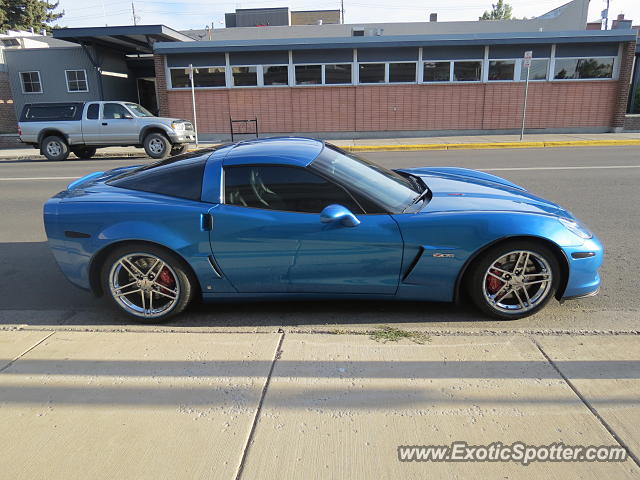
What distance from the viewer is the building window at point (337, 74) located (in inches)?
796

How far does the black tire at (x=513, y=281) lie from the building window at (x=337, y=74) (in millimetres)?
18345

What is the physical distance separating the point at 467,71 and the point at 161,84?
13128mm

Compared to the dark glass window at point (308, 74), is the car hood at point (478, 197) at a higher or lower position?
lower

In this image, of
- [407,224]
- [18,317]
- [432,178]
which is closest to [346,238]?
[407,224]

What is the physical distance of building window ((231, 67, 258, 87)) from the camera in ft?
66.5

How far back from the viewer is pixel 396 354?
302 cm

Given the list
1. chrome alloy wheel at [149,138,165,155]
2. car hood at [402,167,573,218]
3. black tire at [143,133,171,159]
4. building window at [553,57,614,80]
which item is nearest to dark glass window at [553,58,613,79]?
building window at [553,57,614,80]

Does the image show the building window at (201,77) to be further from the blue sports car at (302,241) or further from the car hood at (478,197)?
the blue sports car at (302,241)

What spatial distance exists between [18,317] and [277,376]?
2478mm

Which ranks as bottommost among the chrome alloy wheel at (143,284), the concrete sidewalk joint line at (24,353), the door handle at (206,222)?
the concrete sidewalk joint line at (24,353)

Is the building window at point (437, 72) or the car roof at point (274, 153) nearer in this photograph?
the car roof at point (274, 153)

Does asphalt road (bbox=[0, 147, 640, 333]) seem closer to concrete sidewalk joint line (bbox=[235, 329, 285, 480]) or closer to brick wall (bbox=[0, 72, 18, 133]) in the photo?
concrete sidewalk joint line (bbox=[235, 329, 285, 480])

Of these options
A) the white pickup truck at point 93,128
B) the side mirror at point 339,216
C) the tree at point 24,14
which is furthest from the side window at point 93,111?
the tree at point 24,14

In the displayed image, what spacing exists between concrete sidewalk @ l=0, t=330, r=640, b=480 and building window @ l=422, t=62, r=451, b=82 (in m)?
18.8
